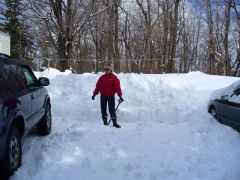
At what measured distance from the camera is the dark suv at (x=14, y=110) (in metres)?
4.76

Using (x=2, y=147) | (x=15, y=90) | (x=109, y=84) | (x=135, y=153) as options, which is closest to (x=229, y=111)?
(x=135, y=153)

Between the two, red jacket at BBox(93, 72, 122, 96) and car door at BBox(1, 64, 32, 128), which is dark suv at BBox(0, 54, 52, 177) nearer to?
car door at BBox(1, 64, 32, 128)

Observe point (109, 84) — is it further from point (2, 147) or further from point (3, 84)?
point (2, 147)

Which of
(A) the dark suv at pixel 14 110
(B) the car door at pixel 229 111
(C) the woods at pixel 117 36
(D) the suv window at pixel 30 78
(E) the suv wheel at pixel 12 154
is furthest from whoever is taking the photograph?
(C) the woods at pixel 117 36

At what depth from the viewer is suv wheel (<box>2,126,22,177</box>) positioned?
16.1 ft

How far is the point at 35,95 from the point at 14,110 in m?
1.94

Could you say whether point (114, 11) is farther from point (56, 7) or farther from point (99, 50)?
point (99, 50)

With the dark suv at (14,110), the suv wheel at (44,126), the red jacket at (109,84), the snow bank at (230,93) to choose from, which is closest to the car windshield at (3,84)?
the dark suv at (14,110)

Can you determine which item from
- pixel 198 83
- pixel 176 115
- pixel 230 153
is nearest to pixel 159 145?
pixel 230 153

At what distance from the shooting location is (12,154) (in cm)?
521

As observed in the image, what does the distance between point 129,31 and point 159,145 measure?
45.0 meters

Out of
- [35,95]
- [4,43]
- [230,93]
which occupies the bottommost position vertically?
Answer: [230,93]

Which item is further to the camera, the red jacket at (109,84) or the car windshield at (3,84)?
the red jacket at (109,84)

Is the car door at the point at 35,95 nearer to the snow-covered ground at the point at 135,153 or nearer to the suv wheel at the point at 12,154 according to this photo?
the snow-covered ground at the point at 135,153
